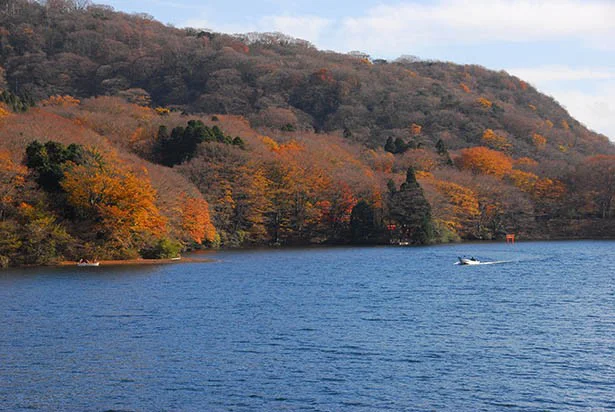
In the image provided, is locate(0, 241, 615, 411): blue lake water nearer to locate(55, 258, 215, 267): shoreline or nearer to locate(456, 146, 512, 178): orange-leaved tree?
locate(55, 258, 215, 267): shoreline

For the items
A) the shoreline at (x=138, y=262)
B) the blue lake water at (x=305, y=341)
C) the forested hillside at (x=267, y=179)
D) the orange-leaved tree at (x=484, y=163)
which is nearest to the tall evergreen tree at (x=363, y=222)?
the forested hillside at (x=267, y=179)

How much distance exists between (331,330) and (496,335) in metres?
7.40

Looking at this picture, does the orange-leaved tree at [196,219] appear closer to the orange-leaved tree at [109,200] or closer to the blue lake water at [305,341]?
the orange-leaved tree at [109,200]

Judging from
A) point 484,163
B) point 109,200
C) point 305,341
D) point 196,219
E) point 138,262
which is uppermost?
point 484,163

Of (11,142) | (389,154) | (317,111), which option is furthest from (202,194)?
(317,111)

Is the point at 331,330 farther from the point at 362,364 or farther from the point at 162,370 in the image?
the point at 162,370

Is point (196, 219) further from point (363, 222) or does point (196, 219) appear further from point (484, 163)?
point (484, 163)

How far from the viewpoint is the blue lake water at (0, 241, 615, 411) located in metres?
27.0

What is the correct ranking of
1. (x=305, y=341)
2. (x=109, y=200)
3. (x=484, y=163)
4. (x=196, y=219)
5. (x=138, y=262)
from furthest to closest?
(x=484, y=163) → (x=196, y=219) → (x=138, y=262) → (x=109, y=200) → (x=305, y=341)

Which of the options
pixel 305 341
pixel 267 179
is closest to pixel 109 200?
pixel 267 179

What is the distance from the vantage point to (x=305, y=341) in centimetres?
3559

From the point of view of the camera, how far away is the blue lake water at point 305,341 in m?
27.0

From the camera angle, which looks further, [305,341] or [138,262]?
[138,262]

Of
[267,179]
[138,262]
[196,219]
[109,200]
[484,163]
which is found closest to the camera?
[109,200]
